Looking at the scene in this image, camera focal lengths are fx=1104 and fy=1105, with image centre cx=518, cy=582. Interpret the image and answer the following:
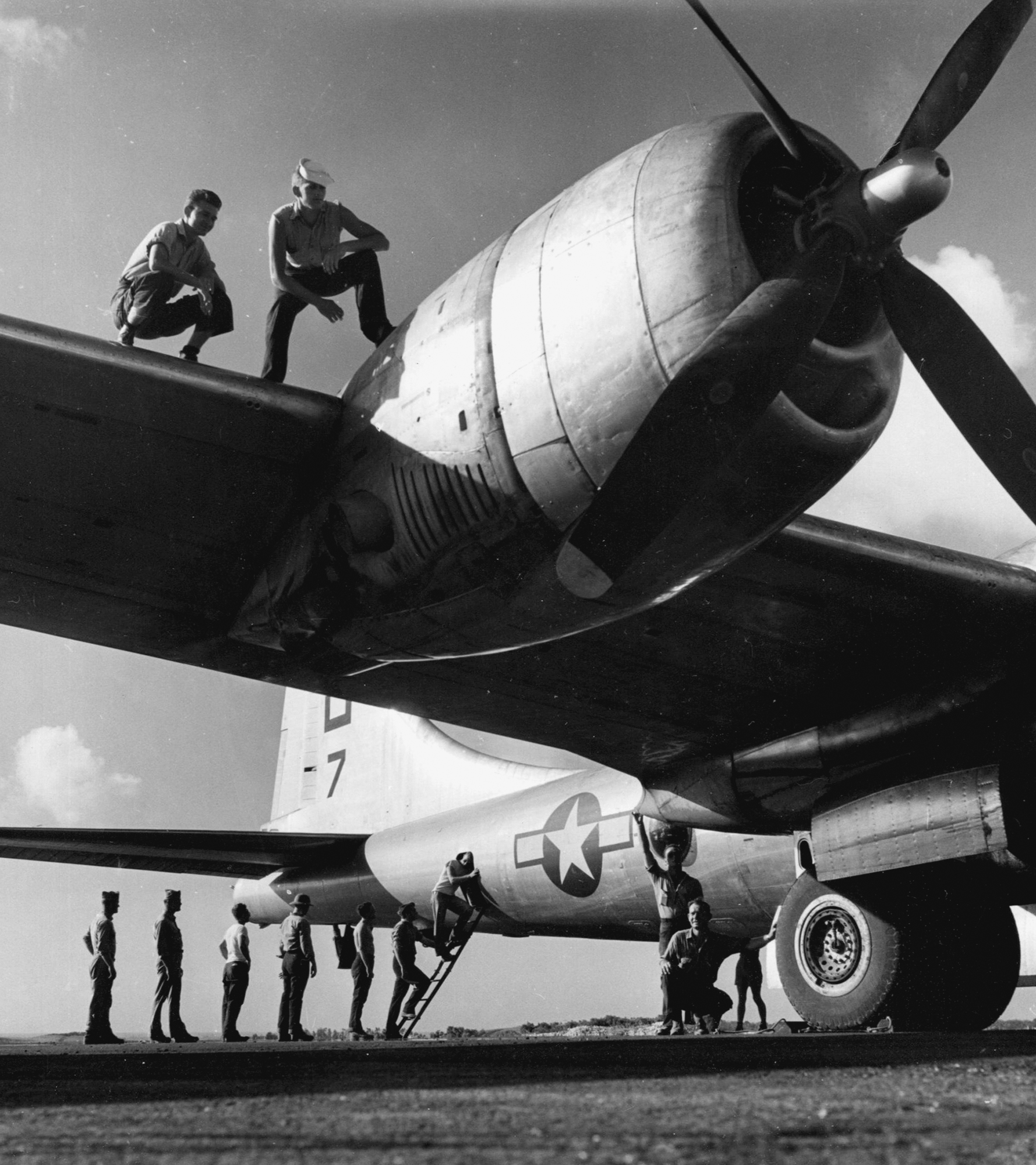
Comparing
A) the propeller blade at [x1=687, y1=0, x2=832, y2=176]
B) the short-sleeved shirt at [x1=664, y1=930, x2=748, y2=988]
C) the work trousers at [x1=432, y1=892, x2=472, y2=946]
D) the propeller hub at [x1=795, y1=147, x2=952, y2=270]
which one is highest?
the propeller blade at [x1=687, y1=0, x2=832, y2=176]

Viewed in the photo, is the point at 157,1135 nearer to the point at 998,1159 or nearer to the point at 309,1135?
the point at 309,1135

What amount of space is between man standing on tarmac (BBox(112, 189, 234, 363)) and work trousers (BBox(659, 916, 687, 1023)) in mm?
6305

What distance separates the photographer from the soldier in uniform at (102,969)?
10.3m

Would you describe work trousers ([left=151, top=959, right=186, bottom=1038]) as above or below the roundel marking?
below

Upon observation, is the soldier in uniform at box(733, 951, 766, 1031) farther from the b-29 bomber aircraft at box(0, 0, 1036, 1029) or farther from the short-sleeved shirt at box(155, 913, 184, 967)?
the short-sleeved shirt at box(155, 913, 184, 967)

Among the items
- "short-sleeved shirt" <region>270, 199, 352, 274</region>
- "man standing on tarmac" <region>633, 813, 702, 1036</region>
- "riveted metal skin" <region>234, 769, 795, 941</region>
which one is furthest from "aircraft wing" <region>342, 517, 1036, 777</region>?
"riveted metal skin" <region>234, 769, 795, 941</region>

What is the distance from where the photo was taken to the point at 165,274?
589 centimetres

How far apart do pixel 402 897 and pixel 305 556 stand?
8.75m

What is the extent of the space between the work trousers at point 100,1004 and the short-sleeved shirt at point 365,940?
2323 millimetres

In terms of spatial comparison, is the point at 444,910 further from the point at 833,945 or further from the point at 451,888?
the point at 833,945

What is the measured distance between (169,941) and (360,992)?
1977mm

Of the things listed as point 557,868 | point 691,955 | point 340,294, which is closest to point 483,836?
point 557,868

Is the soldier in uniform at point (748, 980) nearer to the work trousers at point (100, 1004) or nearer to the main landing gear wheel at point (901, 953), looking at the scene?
the main landing gear wheel at point (901, 953)

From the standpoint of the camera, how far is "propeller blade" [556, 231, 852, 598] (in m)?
4.41
